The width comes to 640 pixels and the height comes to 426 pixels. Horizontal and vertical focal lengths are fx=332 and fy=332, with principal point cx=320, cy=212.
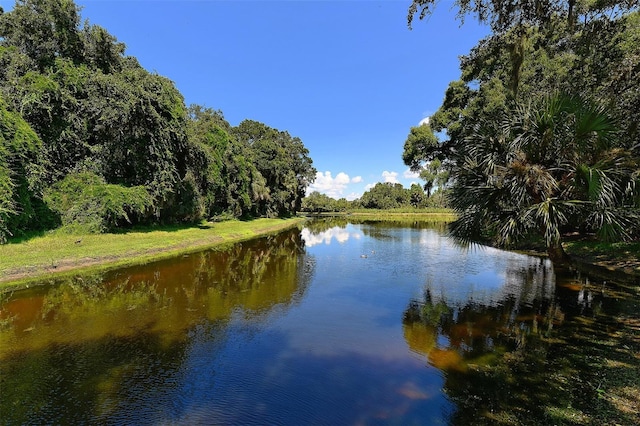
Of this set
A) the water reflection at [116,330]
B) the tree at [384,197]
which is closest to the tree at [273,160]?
the water reflection at [116,330]

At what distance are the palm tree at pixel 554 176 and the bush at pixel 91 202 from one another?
20130 mm

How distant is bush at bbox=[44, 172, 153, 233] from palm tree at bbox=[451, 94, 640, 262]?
2013 centimetres

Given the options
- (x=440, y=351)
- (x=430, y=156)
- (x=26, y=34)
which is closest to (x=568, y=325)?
(x=440, y=351)

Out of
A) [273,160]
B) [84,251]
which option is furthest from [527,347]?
[273,160]

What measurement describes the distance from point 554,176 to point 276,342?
881cm

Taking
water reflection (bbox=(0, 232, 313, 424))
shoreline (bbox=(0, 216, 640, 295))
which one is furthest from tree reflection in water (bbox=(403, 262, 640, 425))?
water reflection (bbox=(0, 232, 313, 424))

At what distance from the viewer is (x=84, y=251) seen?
51.0ft

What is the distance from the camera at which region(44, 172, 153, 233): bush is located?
19.2 m

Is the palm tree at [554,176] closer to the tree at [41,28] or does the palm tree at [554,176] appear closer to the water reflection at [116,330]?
the water reflection at [116,330]

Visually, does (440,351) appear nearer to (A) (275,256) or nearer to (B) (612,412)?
(B) (612,412)

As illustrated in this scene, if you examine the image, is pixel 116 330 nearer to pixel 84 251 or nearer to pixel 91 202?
pixel 84 251

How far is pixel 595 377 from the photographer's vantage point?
553 cm

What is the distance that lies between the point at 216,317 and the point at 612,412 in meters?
8.32

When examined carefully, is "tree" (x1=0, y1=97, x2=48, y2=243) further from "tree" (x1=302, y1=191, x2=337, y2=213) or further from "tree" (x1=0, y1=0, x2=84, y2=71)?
"tree" (x1=302, y1=191, x2=337, y2=213)
